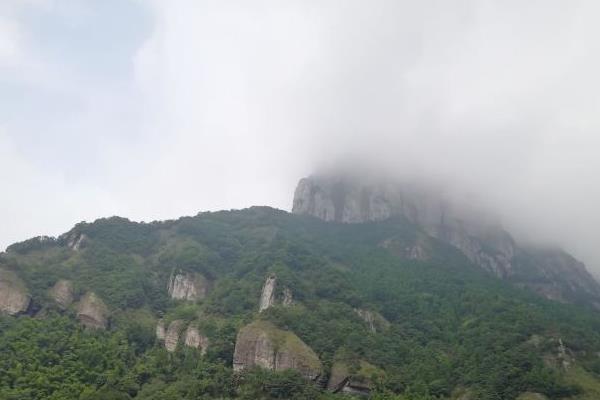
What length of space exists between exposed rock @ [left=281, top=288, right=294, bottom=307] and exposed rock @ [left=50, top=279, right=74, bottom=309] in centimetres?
3959

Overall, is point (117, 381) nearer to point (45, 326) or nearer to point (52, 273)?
point (45, 326)

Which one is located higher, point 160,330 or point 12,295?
point 12,295

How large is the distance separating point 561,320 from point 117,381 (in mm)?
84253

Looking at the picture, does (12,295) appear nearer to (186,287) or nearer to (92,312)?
(92,312)

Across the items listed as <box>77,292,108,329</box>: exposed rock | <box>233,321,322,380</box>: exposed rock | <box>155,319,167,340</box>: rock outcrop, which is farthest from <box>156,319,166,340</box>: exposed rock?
<box>233,321,322,380</box>: exposed rock

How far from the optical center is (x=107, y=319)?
369ft

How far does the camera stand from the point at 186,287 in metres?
131

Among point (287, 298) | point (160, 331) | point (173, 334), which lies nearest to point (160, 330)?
point (160, 331)

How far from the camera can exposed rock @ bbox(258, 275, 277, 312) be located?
116 meters

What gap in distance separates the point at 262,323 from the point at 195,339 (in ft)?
41.0

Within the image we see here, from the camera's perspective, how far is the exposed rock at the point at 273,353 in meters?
92.4

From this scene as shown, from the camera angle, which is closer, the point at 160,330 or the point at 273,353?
the point at 273,353

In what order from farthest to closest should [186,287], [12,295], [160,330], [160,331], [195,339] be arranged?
[186,287], [12,295], [160,330], [160,331], [195,339]

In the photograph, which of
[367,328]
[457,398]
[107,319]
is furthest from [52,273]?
[457,398]
